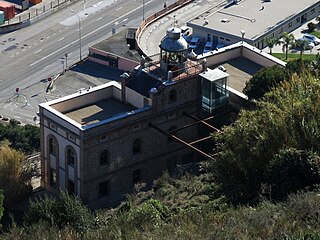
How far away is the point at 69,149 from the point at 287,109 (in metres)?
22.0

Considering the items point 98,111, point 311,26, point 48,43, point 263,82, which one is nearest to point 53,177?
point 98,111

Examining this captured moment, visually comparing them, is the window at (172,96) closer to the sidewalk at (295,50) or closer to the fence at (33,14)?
the sidewalk at (295,50)

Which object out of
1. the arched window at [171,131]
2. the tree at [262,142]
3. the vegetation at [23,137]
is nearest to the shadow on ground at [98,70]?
the vegetation at [23,137]

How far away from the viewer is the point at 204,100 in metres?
87.4

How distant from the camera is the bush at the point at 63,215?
7081 cm

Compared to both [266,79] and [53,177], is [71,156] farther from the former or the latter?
[266,79]

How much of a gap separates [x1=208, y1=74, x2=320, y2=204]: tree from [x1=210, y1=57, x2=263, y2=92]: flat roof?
19.2 metres

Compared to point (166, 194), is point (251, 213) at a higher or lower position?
higher

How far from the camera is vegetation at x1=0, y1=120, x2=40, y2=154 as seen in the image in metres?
104

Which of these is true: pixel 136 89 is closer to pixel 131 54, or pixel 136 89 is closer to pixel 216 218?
pixel 216 218

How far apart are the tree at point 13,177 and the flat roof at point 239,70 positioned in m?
20.1

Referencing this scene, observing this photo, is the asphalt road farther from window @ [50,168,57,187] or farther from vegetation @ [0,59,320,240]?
vegetation @ [0,59,320,240]

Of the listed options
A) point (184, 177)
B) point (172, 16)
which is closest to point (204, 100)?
point (184, 177)

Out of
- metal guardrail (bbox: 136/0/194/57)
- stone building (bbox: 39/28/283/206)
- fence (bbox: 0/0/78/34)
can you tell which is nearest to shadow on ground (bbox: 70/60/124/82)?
metal guardrail (bbox: 136/0/194/57)
